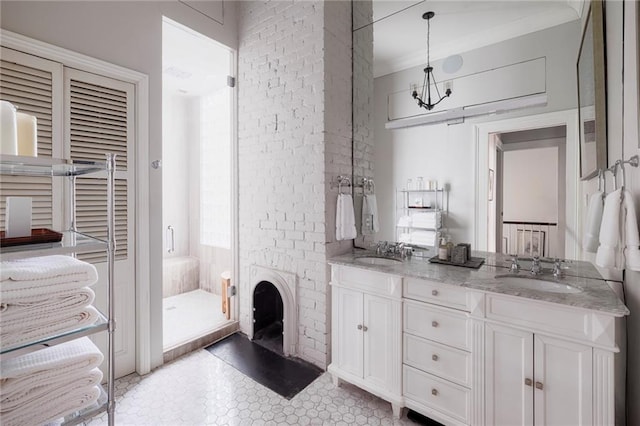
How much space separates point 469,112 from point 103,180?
2498mm

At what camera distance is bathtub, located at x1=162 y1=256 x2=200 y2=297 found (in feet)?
12.6

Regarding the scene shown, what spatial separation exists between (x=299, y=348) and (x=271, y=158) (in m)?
1.63

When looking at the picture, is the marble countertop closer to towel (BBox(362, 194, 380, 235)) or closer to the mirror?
the mirror

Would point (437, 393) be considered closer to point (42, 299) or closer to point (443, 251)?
point (443, 251)

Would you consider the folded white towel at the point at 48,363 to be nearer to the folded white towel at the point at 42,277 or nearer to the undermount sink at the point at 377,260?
the folded white towel at the point at 42,277

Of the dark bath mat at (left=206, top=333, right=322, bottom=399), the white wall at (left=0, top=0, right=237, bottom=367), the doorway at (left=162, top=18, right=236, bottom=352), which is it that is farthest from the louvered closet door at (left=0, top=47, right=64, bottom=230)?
the doorway at (left=162, top=18, right=236, bottom=352)

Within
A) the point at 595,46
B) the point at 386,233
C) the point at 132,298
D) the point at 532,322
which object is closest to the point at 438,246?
the point at 386,233

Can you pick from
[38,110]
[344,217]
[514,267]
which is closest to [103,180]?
[38,110]

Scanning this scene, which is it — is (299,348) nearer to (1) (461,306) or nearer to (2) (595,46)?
(1) (461,306)

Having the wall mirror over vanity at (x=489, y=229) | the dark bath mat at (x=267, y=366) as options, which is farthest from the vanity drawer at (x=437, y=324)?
the dark bath mat at (x=267, y=366)

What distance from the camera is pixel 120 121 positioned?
81.9 inches

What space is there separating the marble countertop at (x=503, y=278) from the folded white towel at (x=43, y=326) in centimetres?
140

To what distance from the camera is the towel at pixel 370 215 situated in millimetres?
2377

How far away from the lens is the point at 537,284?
1569 mm
